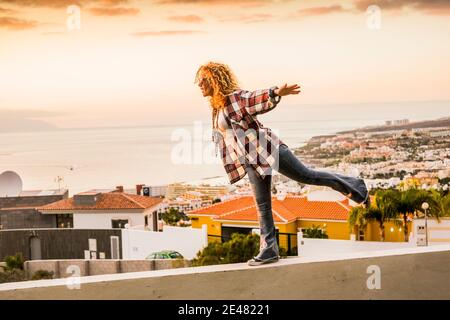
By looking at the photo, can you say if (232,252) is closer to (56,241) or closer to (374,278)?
(374,278)

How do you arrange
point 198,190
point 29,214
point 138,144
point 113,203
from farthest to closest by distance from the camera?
1. point 29,214
2. point 113,203
3. point 198,190
4. point 138,144

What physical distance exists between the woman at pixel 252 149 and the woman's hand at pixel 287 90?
8 centimetres

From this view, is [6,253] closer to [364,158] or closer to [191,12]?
[191,12]

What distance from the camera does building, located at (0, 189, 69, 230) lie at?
17.6 metres

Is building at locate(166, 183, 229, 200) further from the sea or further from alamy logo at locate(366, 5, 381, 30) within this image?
alamy logo at locate(366, 5, 381, 30)

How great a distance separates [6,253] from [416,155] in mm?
13454

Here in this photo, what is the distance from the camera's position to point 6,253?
1730cm

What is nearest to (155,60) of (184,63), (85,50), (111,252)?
(184,63)

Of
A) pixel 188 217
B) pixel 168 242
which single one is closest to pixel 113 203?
pixel 188 217

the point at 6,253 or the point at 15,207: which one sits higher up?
the point at 15,207

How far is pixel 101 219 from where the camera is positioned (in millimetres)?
17016

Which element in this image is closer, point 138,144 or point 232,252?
point 138,144

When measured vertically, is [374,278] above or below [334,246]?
above

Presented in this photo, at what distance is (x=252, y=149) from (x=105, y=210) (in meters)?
15.7
